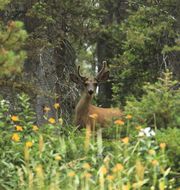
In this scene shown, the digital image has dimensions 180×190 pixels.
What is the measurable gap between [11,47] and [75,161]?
5.22 ft

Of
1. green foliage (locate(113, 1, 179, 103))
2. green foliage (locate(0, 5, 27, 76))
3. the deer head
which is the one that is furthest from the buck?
green foliage (locate(0, 5, 27, 76))

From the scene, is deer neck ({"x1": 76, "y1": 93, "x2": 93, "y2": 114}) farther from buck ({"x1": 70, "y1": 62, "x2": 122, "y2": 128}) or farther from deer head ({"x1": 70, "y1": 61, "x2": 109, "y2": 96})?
deer head ({"x1": 70, "y1": 61, "x2": 109, "y2": 96})

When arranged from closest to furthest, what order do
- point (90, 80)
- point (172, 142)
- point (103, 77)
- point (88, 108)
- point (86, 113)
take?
point (172, 142), point (86, 113), point (88, 108), point (90, 80), point (103, 77)

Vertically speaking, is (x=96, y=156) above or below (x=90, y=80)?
below

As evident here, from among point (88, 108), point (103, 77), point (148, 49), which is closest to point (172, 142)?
point (88, 108)

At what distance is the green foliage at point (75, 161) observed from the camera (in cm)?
773

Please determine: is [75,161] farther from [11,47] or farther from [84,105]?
[84,105]

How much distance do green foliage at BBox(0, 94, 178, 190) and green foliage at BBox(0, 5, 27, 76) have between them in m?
0.73

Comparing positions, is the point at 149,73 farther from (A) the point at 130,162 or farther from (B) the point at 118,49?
(A) the point at 130,162

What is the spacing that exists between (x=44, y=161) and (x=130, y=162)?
1.06 metres

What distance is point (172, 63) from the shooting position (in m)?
18.7

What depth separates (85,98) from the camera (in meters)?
15.7

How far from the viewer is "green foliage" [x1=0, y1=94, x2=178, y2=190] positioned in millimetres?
7727

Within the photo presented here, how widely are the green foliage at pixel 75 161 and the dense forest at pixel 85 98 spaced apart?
0.02 m
